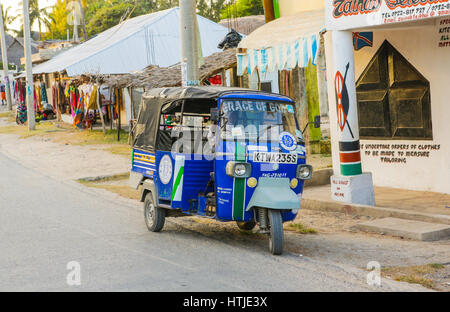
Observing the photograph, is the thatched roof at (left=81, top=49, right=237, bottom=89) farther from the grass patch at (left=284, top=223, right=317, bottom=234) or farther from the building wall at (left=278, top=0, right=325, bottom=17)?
the grass patch at (left=284, top=223, right=317, bottom=234)

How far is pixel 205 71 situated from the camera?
19562mm

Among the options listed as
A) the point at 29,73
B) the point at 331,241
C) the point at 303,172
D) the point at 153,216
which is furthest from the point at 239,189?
the point at 29,73

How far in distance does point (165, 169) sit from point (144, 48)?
23399mm

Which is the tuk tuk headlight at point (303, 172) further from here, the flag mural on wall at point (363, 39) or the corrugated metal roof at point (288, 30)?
the flag mural on wall at point (363, 39)

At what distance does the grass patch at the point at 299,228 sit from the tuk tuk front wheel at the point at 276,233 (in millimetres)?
1835

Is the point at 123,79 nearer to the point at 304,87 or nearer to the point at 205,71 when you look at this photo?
the point at 205,71

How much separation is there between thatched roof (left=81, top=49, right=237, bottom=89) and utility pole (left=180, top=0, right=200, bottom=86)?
5.62 m

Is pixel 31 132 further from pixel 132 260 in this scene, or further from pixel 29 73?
pixel 132 260

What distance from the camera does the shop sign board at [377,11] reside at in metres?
10.0

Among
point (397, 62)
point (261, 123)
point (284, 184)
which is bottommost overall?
point (284, 184)

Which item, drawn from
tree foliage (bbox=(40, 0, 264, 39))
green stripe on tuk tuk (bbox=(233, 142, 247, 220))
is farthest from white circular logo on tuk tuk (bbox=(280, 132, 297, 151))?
tree foliage (bbox=(40, 0, 264, 39))
